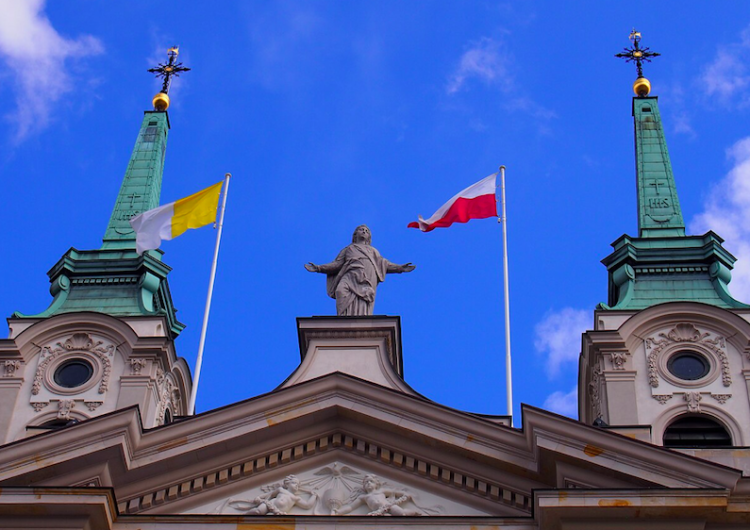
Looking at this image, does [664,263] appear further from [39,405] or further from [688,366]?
[39,405]

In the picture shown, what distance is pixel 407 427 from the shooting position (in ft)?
74.2

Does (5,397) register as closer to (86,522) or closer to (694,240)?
(86,522)

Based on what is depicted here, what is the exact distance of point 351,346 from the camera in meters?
25.4

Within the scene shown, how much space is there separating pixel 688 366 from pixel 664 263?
3983 millimetres

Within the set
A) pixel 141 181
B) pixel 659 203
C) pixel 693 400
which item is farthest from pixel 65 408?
pixel 659 203

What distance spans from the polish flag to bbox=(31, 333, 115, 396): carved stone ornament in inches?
327

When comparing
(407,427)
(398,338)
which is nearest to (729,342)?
(398,338)

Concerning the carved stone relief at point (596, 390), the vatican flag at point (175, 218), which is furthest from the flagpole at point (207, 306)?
the carved stone relief at point (596, 390)

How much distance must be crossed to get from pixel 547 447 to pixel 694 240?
1527 centimetres

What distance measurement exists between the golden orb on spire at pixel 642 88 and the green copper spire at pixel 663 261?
444 centimetres

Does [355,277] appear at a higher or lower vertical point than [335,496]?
higher

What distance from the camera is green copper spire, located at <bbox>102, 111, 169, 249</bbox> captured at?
3841 centimetres

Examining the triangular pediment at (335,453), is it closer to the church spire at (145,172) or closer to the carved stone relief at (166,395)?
the carved stone relief at (166,395)

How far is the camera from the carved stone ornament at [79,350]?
33469mm
